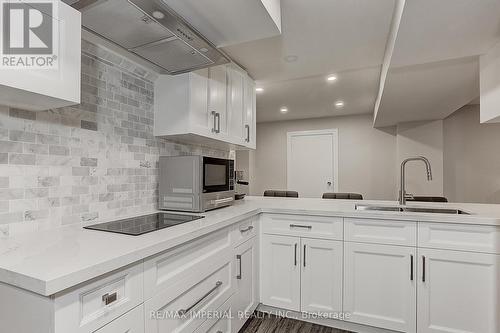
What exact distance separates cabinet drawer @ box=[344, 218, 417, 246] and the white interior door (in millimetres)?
3534

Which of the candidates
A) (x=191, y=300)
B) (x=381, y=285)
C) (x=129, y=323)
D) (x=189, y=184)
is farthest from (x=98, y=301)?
(x=381, y=285)

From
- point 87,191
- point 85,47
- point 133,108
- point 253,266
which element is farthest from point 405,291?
point 85,47

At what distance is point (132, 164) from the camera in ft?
5.49

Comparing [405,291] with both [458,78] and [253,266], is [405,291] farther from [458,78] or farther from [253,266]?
[458,78]

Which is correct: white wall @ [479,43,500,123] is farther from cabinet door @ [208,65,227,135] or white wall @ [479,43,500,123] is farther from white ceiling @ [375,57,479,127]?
cabinet door @ [208,65,227,135]

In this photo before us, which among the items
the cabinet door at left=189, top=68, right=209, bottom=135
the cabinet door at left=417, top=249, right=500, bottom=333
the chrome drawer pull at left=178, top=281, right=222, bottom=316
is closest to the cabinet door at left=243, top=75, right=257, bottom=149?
the cabinet door at left=189, top=68, right=209, bottom=135

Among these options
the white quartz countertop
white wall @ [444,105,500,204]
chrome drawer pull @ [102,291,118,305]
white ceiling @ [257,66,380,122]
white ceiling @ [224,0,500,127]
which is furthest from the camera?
white wall @ [444,105,500,204]

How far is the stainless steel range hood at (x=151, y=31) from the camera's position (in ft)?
3.43

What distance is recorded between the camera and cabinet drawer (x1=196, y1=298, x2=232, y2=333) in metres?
1.31

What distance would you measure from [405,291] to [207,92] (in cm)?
193

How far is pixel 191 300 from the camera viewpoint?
1.22m

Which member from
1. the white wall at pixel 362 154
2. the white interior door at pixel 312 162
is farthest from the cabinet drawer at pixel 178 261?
the white wall at pixel 362 154

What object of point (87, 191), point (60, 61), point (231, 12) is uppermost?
point (231, 12)

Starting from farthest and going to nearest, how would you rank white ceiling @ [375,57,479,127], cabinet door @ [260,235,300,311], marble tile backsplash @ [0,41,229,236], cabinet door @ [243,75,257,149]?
cabinet door @ [243,75,257,149] → white ceiling @ [375,57,479,127] → cabinet door @ [260,235,300,311] → marble tile backsplash @ [0,41,229,236]
